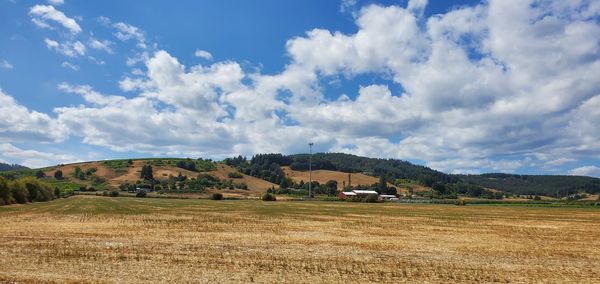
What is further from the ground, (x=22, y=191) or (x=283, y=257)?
(x=22, y=191)

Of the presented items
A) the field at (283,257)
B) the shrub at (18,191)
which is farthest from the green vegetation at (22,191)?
the field at (283,257)

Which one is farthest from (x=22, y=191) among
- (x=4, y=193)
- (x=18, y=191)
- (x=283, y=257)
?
(x=283, y=257)

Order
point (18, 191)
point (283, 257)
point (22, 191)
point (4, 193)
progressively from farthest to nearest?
point (22, 191) → point (18, 191) → point (4, 193) → point (283, 257)

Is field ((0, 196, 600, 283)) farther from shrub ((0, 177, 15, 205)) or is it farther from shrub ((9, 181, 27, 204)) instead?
shrub ((9, 181, 27, 204))

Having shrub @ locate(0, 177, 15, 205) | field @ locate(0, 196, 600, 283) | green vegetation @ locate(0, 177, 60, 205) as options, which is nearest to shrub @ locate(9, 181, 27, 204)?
green vegetation @ locate(0, 177, 60, 205)

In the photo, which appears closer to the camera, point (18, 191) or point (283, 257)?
point (283, 257)

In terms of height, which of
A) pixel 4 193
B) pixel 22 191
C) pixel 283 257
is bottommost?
pixel 283 257

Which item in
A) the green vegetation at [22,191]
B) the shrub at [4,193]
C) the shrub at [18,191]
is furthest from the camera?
the shrub at [18,191]

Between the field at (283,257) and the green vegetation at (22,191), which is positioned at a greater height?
the green vegetation at (22,191)

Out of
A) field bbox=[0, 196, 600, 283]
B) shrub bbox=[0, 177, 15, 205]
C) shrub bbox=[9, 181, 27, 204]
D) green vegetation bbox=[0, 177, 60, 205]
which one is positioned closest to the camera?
field bbox=[0, 196, 600, 283]

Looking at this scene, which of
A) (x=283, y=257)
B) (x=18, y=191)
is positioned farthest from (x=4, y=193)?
(x=283, y=257)

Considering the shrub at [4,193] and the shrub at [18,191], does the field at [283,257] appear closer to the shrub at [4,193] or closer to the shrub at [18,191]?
the shrub at [4,193]

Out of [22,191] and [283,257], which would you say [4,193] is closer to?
[22,191]

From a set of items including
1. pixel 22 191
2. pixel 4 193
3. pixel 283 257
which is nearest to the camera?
pixel 283 257
